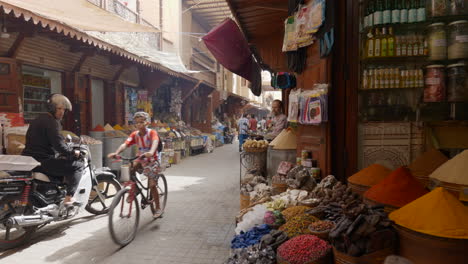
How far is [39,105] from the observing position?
7242 mm

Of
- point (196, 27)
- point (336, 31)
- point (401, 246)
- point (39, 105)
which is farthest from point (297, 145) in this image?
point (196, 27)

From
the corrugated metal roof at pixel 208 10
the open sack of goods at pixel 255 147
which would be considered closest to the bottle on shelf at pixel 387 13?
the open sack of goods at pixel 255 147

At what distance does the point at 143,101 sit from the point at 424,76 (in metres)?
9.74

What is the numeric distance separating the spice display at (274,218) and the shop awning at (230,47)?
4.66 meters

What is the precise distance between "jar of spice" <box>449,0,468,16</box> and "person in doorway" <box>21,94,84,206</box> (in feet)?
18.2

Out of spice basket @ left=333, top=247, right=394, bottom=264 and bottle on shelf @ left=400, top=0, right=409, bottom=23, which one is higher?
bottle on shelf @ left=400, top=0, right=409, bottom=23

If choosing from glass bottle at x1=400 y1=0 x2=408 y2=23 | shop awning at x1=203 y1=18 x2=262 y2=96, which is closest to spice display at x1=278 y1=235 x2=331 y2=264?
glass bottle at x1=400 y1=0 x2=408 y2=23

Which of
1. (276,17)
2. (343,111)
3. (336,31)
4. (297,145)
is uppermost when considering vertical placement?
(276,17)

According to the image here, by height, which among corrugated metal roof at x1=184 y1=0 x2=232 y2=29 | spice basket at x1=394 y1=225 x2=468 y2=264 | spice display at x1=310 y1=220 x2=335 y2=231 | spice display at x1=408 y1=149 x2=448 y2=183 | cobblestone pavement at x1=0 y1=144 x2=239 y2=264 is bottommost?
cobblestone pavement at x1=0 y1=144 x2=239 y2=264

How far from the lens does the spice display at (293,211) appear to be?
357cm

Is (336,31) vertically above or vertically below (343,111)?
above

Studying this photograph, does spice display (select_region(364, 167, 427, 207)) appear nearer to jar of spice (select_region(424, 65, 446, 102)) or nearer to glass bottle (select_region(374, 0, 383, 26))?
jar of spice (select_region(424, 65, 446, 102))

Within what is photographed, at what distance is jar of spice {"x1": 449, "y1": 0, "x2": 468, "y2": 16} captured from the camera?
3986 mm

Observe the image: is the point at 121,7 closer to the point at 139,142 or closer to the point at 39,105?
the point at 39,105
